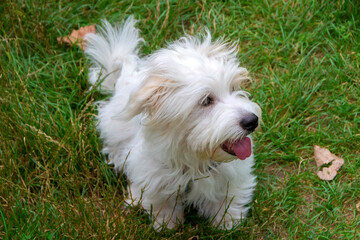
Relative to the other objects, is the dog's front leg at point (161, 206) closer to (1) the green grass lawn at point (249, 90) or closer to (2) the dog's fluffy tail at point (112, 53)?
(1) the green grass lawn at point (249, 90)

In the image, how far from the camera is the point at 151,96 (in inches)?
112

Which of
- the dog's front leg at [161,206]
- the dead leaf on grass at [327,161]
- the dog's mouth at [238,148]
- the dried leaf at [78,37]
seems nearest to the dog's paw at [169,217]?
the dog's front leg at [161,206]

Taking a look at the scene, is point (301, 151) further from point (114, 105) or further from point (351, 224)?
point (114, 105)

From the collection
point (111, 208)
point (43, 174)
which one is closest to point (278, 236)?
point (111, 208)

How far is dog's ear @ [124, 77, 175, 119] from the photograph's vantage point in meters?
2.80

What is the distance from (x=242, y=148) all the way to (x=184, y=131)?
33cm

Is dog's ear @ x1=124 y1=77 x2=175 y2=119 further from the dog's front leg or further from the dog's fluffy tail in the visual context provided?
the dog's fluffy tail

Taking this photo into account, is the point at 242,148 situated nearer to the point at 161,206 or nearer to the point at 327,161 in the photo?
Result: the point at 161,206

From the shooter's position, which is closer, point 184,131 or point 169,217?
point 184,131

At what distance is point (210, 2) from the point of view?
4828mm

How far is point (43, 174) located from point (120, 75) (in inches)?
37.4

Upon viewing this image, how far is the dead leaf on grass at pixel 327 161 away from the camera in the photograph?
11.8 ft

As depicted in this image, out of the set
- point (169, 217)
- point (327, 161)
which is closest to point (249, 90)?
point (327, 161)

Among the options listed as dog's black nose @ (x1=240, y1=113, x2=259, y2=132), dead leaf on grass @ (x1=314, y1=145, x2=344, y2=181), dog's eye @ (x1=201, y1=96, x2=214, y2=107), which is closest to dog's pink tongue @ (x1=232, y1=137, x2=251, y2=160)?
dog's black nose @ (x1=240, y1=113, x2=259, y2=132)
